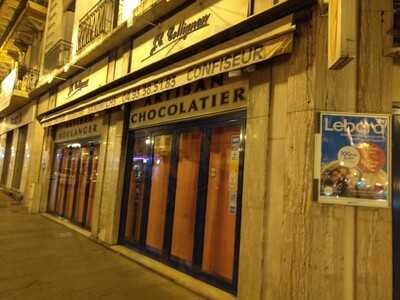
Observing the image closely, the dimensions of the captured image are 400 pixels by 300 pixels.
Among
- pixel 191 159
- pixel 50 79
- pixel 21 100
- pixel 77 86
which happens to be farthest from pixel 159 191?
pixel 21 100

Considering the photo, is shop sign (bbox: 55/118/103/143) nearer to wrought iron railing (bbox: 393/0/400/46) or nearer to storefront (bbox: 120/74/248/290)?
storefront (bbox: 120/74/248/290)

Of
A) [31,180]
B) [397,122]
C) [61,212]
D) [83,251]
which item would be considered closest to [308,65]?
[397,122]

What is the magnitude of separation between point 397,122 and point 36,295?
5000 millimetres

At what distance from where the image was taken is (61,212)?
33.4 ft

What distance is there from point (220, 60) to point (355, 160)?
85.3 inches

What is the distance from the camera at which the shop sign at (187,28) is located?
4543 millimetres

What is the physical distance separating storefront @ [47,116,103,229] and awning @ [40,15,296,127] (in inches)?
103

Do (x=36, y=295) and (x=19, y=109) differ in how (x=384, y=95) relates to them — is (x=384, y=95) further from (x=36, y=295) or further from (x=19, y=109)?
(x=19, y=109)

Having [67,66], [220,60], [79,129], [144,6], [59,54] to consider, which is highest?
[59,54]

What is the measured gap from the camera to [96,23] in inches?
329

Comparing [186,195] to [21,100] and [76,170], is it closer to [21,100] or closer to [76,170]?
[76,170]

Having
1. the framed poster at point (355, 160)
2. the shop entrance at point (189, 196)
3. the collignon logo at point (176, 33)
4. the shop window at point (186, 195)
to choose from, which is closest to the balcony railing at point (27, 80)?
the shop entrance at point (189, 196)

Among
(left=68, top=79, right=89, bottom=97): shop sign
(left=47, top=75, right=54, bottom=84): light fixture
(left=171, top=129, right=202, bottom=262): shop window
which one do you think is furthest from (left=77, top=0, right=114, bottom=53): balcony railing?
(left=171, top=129, right=202, bottom=262): shop window

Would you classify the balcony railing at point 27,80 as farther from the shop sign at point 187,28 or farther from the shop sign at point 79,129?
the shop sign at point 187,28
